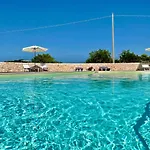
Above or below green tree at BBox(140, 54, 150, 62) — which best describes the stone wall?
below

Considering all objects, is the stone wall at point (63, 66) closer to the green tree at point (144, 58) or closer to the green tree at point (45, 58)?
the green tree at point (45, 58)

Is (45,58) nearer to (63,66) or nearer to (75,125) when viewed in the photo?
(63,66)

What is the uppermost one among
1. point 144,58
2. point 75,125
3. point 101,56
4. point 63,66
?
point 101,56

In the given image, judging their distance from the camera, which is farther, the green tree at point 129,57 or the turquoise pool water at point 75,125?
the green tree at point 129,57

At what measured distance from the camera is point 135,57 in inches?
1115

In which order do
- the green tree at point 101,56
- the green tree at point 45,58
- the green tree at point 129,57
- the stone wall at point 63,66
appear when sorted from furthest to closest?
the green tree at point 129,57, the green tree at point 101,56, the green tree at point 45,58, the stone wall at point 63,66

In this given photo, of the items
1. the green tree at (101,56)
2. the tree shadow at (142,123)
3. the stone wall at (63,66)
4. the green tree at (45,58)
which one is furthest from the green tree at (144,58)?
the tree shadow at (142,123)

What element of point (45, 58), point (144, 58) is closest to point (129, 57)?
point (144, 58)

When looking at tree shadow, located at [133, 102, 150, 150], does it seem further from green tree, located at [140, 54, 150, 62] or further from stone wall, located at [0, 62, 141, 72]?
green tree, located at [140, 54, 150, 62]

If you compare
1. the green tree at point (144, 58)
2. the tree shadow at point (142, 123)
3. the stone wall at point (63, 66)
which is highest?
the green tree at point (144, 58)

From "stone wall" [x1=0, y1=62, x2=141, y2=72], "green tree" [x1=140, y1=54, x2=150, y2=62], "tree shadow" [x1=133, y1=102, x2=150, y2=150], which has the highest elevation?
"green tree" [x1=140, y1=54, x2=150, y2=62]

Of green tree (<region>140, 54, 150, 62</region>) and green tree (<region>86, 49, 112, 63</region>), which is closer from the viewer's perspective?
green tree (<region>86, 49, 112, 63</region>)

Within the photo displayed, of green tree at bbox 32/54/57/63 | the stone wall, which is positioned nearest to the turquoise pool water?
the stone wall

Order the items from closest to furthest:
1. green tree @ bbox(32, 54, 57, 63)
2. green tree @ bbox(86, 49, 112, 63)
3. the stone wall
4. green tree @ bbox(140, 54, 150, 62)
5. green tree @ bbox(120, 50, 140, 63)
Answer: the stone wall < green tree @ bbox(32, 54, 57, 63) < green tree @ bbox(86, 49, 112, 63) < green tree @ bbox(120, 50, 140, 63) < green tree @ bbox(140, 54, 150, 62)
